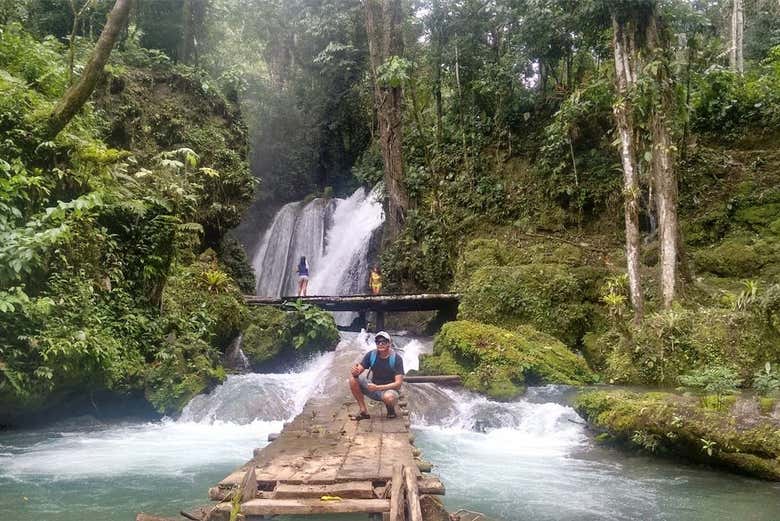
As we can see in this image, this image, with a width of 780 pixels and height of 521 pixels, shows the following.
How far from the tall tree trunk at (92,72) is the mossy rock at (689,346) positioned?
35.7 feet

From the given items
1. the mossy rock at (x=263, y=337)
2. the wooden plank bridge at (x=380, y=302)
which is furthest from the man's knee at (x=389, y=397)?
the wooden plank bridge at (x=380, y=302)

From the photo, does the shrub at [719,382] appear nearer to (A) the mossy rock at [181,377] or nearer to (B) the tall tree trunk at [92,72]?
(A) the mossy rock at [181,377]

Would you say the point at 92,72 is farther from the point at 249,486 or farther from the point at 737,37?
the point at 737,37

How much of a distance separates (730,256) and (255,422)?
11881mm

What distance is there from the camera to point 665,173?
44.5 feet

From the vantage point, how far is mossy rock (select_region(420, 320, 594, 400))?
12.4 m

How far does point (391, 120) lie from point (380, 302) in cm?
723

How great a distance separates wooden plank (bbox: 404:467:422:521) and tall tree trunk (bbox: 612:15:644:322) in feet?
31.9

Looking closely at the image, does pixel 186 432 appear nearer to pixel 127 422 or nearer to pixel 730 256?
pixel 127 422

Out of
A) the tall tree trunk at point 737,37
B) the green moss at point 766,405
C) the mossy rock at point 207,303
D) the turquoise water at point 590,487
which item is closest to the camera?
the turquoise water at point 590,487

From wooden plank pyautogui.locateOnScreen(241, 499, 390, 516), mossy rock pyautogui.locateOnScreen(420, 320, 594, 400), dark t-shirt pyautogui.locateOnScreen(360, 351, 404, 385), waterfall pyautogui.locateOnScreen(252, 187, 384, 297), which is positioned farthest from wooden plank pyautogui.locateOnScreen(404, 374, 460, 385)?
waterfall pyautogui.locateOnScreen(252, 187, 384, 297)

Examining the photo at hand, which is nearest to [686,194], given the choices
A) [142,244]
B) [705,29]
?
A: [705,29]

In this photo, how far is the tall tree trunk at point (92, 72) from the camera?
31.5 feet

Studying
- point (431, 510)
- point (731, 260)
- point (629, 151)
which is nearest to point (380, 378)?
point (431, 510)
